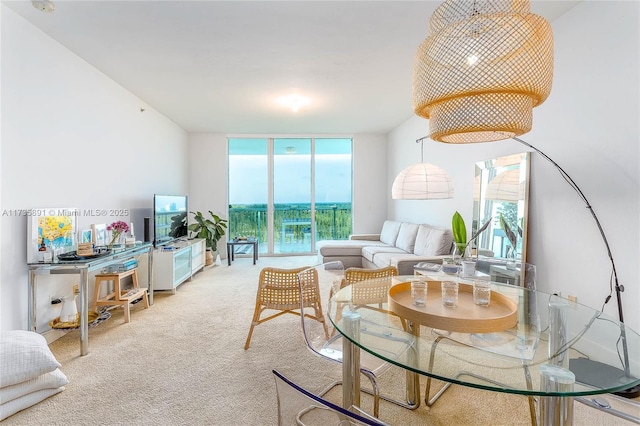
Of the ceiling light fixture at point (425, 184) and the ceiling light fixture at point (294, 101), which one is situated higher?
the ceiling light fixture at point (294, 101)

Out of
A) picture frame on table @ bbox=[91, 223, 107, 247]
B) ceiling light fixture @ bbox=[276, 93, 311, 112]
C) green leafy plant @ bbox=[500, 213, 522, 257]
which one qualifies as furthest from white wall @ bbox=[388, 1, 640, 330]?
picture frame on table @ bbox=[91, 223, 107, 247]

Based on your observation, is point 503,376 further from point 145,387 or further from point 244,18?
point 244,18

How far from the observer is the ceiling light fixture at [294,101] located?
403 centimetres

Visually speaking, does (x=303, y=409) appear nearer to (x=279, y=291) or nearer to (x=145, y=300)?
(x=279, y=291)

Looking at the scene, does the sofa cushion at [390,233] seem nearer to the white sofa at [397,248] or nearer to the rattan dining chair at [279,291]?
the white sofa at [397,248]

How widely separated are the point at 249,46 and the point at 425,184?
2.14 m

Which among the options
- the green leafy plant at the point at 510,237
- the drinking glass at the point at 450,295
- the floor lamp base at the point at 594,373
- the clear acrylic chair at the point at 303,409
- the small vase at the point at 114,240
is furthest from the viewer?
the small vase at the point at 114,240

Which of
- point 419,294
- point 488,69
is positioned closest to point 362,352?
point 419,294

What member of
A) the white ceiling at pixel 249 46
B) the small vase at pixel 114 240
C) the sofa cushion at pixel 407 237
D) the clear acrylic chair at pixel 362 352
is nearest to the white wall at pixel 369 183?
the sofa cushion at pixel 407 237

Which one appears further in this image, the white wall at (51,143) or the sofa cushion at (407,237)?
the sofa cushion at (407,237)

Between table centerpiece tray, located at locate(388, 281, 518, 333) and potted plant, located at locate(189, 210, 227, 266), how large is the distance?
452cm

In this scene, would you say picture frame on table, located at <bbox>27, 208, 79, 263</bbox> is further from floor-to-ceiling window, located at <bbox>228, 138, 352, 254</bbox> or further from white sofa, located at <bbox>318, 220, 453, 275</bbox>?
floor-to-ceiling window, located at <bbox>228, 138, 352, 254</bbox>

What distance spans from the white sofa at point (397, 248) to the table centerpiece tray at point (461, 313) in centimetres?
186

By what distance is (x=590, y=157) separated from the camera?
2.19 meters
